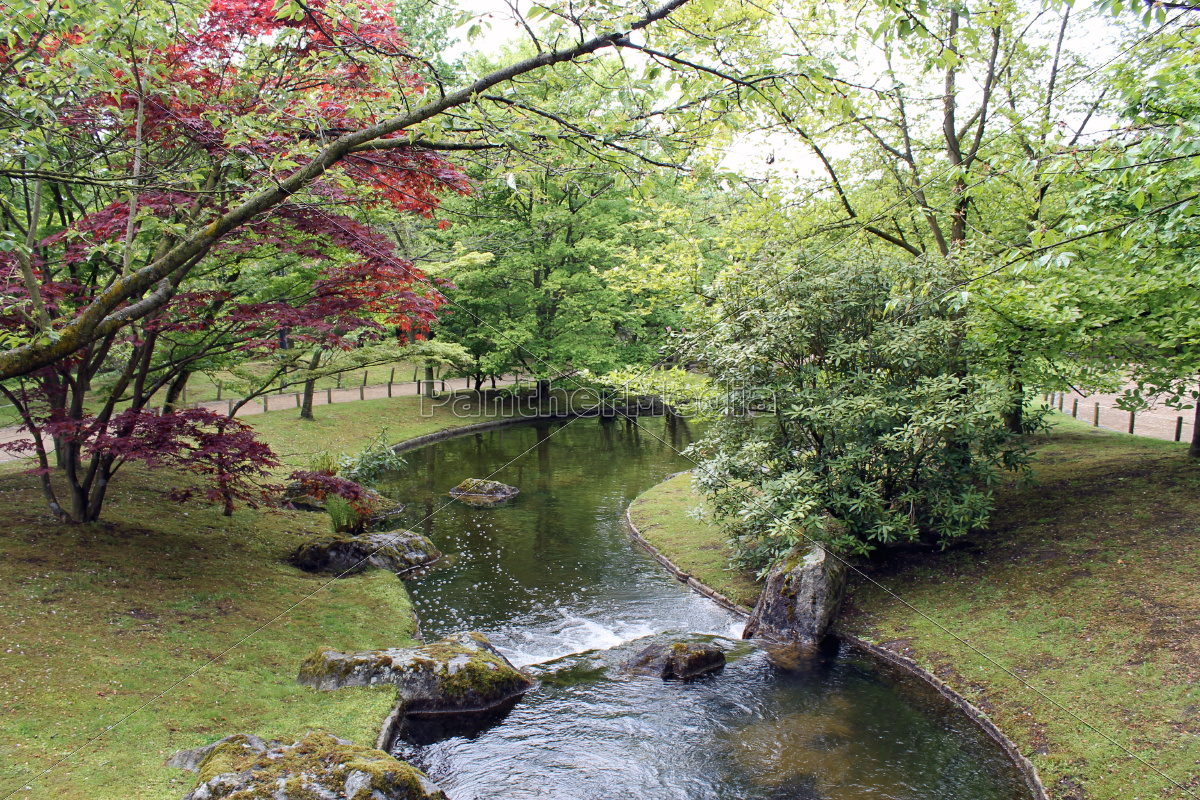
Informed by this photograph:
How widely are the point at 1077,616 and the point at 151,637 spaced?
34.0ft

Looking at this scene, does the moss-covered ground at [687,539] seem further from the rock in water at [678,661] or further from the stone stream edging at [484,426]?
the stone stream edging at [484,426]

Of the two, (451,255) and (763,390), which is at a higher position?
(451,255)

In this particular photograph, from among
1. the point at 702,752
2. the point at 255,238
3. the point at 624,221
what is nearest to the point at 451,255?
the point at 624,221

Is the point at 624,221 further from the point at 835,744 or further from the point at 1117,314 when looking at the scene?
the point at 835,744

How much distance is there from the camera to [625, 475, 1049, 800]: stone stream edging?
645cm

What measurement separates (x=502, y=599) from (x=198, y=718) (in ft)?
16.3

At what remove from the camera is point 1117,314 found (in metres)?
9.05

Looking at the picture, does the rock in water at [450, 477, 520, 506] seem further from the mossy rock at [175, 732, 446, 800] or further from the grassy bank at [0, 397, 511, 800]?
the mossy rock at [175, 732, 446, 800]

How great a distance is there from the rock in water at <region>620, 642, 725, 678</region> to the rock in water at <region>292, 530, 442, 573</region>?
5.02m

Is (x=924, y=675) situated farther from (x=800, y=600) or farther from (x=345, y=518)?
(x=345, y=518)

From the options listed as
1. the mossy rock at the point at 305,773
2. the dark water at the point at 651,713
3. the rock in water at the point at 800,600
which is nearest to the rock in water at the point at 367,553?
the dark water at the point at 651,713

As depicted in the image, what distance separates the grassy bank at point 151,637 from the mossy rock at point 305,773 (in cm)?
49

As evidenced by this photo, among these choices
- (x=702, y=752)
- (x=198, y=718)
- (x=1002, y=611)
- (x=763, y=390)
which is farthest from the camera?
(x=763, y=390)

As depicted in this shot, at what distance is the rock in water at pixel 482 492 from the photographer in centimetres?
1667
